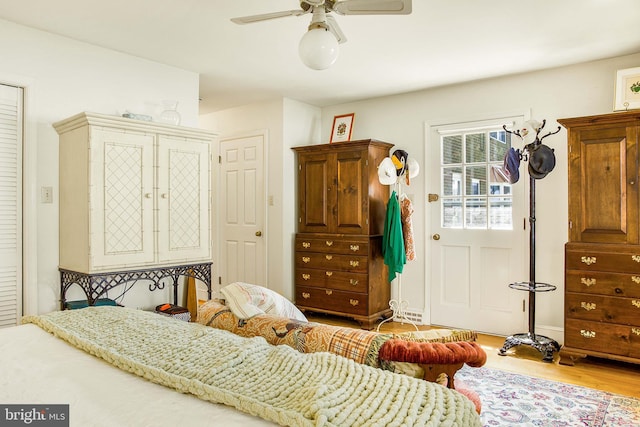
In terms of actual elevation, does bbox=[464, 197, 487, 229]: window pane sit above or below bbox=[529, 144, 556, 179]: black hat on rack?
below

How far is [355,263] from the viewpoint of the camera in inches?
176

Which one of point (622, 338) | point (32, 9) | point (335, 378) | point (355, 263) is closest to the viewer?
point (335, 378)

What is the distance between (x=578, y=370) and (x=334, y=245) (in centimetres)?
239

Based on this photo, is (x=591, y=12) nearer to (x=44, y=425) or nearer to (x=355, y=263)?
(x=355, y=263)

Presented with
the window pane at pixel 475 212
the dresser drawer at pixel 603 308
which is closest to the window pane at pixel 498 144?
the window pane at pixel 475 212

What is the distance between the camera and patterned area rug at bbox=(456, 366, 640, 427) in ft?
7.88

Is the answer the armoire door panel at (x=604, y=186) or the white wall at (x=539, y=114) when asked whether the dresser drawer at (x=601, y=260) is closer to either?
the armoire door panel at (x=604, y=186)

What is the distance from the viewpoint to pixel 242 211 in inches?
210

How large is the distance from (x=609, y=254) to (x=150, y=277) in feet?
11.0

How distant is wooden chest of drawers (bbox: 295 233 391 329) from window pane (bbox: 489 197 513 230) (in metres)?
1.13

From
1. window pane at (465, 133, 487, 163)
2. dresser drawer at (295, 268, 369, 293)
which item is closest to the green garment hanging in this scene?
dresser drawer at (295, 268, 369, 293)

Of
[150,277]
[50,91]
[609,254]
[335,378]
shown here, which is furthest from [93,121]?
[609,254]

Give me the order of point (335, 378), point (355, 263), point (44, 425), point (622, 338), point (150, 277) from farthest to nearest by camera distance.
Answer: point (355, 263) → point (150, 277) → point (622, 338) → point (335, 378) → point (44, 425)

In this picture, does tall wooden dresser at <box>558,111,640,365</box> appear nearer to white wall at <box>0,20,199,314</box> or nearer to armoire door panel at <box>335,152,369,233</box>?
armoire door panel at <box>335,152,369,233</box>
